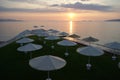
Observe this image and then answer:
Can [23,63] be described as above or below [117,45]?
below

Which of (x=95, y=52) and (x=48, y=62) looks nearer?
(x=48, y=62)

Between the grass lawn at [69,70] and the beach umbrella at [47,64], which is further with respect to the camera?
the grass lawn at [69,70]

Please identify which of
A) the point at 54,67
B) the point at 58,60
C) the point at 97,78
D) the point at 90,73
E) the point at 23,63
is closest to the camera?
the point at 54,67

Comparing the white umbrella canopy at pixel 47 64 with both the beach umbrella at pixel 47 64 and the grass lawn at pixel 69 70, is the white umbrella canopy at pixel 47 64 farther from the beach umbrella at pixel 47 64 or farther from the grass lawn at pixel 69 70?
the grass lawn at pixel 69 70

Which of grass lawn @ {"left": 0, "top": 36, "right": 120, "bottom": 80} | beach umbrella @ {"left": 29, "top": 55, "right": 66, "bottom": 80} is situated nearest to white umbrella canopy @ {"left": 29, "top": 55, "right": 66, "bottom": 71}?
beach umbrella @ {"left": 29, "top": 55, "right": 66, "bottom": 80}

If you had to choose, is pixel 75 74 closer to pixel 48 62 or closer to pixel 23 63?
pixel 48 62

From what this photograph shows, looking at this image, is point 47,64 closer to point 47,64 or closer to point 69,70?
point 47,64

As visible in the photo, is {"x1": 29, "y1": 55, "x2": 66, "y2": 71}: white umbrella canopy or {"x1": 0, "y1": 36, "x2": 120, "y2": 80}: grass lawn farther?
{"x1": 0, "y1": 36, "x2": 120, "y2": 80}: grass lawn

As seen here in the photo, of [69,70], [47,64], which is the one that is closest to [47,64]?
[47,64]

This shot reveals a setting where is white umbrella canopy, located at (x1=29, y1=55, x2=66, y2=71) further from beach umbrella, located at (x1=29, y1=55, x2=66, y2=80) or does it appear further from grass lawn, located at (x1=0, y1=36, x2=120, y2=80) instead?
grass lawn, located at (x1=0, y1=36, x2=120, y2=80)

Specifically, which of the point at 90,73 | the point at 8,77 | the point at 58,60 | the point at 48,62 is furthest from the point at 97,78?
the point at 8,77

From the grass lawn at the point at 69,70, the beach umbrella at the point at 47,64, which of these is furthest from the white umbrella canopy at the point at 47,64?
the grass lawn at the point at 69,70
